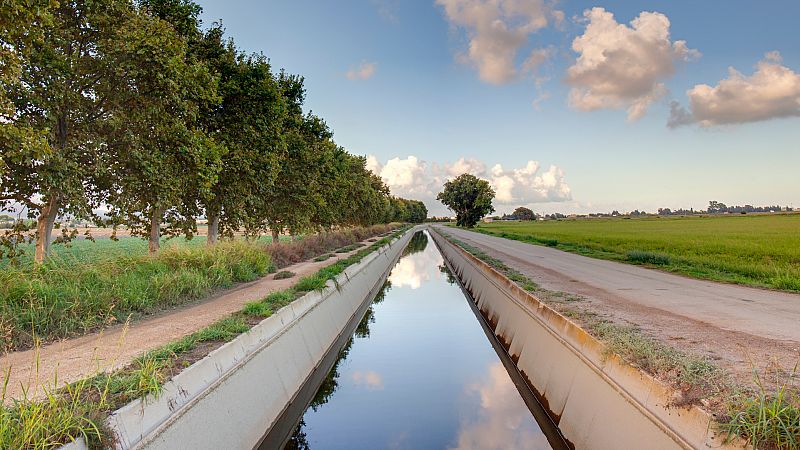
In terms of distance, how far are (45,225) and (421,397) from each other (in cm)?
1254

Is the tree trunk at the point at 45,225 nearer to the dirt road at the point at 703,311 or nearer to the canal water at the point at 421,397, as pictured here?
the canal water at the point at 421,397

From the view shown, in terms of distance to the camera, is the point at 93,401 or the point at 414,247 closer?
the point at 93,401

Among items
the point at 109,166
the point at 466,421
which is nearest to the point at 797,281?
the point at 466,421

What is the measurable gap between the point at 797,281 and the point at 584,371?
12237 mm

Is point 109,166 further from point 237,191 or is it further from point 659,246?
point 659,246

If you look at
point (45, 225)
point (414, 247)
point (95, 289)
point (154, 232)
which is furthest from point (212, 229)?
point (414, 247)

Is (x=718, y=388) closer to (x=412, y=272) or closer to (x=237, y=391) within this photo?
(x=237, y=391)

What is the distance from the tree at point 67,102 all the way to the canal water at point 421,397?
9.39m

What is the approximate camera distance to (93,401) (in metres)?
4.77

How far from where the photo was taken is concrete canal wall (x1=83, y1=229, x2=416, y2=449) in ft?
15.7

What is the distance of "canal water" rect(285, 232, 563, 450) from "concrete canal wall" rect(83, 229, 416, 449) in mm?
819

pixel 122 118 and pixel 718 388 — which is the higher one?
pixel 122 118

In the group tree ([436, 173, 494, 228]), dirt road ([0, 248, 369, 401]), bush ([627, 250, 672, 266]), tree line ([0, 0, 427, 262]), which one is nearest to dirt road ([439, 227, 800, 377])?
bush ([627, 250, 672, 266])

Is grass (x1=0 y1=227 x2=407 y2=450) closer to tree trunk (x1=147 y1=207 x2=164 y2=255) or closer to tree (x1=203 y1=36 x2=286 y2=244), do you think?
tree trunk (x1=147 y1=207 x2=164 y2=255)
